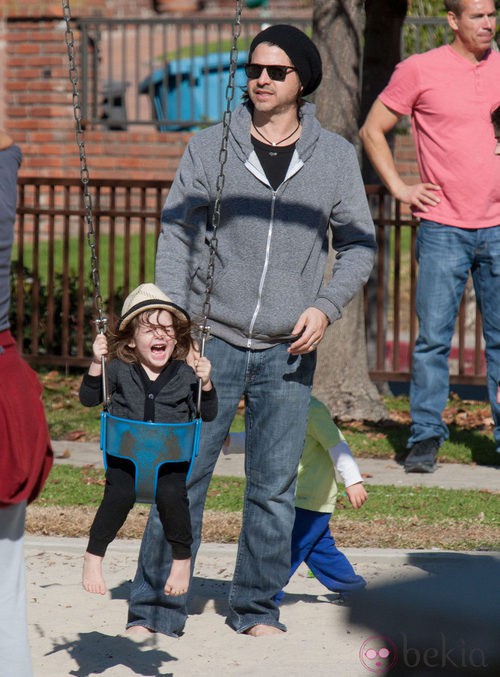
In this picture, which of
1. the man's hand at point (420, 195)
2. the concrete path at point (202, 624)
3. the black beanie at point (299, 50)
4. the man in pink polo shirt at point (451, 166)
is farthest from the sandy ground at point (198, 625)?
the man's hand at point (420, 195)

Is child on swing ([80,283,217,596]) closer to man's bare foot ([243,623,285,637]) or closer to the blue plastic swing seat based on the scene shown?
the blue plastic swing seat

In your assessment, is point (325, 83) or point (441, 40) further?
point (441, 40)

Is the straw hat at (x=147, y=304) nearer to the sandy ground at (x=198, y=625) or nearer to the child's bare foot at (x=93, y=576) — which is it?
the child's bare foot at (x=93, y=576)

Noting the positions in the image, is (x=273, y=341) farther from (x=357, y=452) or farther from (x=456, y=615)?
(x=357, y=452)

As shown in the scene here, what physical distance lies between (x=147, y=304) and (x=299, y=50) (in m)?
1.04

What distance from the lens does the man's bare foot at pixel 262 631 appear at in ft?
15.0

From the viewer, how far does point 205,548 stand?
5.60m

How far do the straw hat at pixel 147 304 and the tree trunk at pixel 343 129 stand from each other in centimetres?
460

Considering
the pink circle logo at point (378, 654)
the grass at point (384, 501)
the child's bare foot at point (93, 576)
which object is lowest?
the grass at point (384, 501)

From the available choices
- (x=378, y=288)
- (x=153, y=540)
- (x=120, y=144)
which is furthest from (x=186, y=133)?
(x=153, y=540)

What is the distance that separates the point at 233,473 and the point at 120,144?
405 inches

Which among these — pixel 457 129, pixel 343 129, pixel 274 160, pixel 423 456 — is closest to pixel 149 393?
pixel 274 160

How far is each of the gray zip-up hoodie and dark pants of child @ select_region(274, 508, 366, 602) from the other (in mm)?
844

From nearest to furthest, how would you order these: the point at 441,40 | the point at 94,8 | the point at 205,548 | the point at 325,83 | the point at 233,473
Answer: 1. the point at 205,548
2. the point at 233,473
3. the point at 325,83
4. the point at 441,40
5. the point at 94,8
